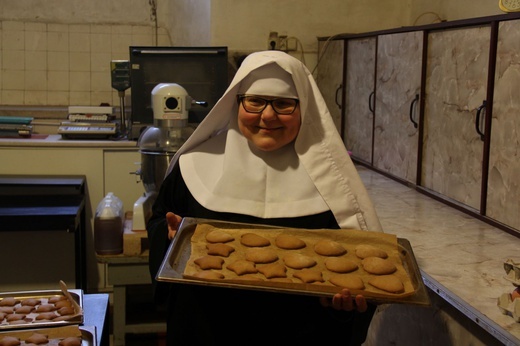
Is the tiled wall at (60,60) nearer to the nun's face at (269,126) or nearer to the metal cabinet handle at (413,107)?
the metal cabinet handle at (413,107)

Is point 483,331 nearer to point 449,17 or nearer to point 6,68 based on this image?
point 449,17

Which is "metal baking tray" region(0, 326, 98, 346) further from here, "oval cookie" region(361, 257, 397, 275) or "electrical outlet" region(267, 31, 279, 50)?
"electrical outlet" region(267, 31, 279, 50)

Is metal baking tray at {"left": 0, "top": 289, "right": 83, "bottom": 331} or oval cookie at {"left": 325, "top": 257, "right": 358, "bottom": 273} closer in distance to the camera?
oval cookie at {"left": 325, "top": 257, "right": 358, "bottom": 273}

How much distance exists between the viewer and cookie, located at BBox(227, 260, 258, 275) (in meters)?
1.72

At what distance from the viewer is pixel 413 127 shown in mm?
3055

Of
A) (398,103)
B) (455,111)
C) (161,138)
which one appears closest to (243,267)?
(455,111)

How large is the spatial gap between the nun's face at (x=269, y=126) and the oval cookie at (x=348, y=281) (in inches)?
16.8

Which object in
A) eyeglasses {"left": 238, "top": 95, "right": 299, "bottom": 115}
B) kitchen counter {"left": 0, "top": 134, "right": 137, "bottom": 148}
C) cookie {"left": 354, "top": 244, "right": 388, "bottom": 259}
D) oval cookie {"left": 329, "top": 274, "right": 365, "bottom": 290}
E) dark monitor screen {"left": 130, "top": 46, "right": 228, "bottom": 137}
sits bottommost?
oval cookie {"left": 329, "top": 274, "right": 365, "bottom": 290}

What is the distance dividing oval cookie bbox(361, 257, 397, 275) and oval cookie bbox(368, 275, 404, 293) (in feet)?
0.09

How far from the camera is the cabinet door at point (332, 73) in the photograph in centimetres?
404

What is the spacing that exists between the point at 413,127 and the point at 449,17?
90 cm

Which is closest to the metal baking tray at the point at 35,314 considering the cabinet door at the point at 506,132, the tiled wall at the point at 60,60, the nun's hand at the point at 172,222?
the nun's hand at the point at 172,222

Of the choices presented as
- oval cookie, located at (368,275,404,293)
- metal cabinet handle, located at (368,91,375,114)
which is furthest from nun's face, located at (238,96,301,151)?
metal cabinet handle, located at (368,91,375,114)

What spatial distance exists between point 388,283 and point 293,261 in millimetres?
264
